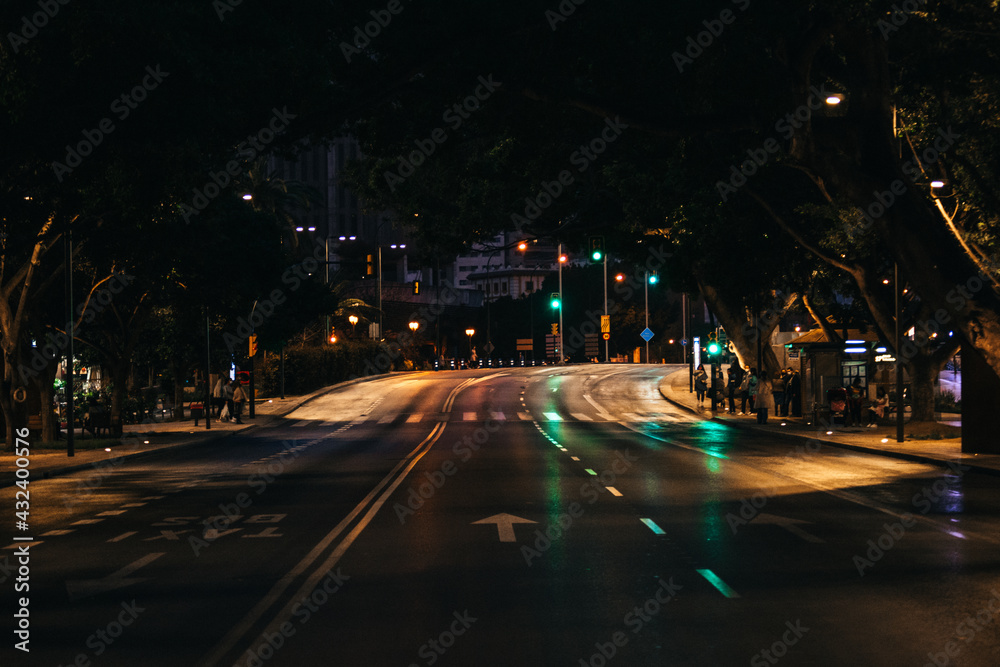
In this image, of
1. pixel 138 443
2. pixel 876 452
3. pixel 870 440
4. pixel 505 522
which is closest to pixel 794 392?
pixel 870 440

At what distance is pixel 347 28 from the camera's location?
2084 cm

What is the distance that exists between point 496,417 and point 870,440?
70.1ft

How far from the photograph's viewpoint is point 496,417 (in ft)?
165

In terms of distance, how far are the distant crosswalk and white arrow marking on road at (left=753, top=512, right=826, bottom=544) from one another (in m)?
32.2

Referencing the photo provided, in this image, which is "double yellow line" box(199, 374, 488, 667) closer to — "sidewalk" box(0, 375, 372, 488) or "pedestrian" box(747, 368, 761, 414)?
"sidewalk" box(0, 375, 372, 488)

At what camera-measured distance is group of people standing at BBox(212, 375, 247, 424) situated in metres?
47.2

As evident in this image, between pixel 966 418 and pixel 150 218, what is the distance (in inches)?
761

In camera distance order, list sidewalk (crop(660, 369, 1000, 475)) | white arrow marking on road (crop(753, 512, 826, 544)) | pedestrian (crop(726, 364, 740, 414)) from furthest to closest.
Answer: pedestrian (crop(726, 364, 740, 414)), sidewalk (crop(660, 369, 1000, 475)), white arrow marking on road (crop(753, 512, 826, 544))

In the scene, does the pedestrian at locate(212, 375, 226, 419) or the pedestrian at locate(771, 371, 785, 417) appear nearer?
the pedestrian at locate(212, 375, 226, 419)

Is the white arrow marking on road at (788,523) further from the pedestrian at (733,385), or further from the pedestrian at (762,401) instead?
the pedestrian at (733,385)

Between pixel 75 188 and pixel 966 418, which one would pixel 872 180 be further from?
pixel 75 188

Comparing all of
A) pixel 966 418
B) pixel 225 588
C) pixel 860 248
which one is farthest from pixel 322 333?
pixel 225 588

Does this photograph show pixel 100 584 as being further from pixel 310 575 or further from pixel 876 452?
pixel 876 452

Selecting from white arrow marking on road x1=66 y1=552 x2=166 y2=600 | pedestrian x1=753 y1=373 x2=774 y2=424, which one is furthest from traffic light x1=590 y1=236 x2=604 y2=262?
white arrow marking on road x1=66 y1=552 x2=166 y2=600
